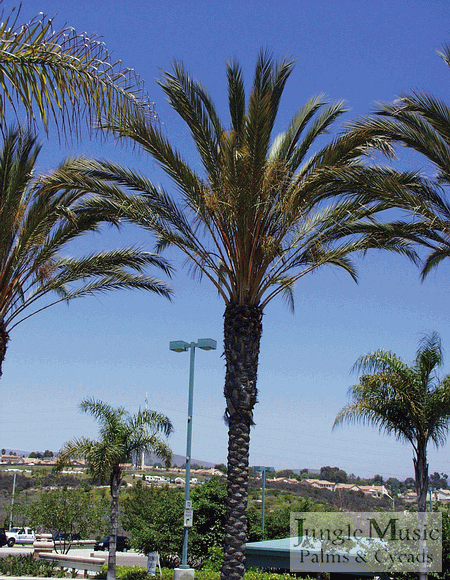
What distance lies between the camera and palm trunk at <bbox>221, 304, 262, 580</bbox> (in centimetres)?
1162

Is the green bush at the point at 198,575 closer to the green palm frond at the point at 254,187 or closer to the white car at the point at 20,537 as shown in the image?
the green palm frond at the point at 254,187

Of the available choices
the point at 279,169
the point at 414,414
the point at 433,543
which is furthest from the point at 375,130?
the point at 433,543

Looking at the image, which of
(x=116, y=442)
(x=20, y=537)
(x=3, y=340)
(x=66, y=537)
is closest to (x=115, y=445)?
(x=116, y=442)

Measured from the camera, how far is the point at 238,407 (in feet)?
39.7

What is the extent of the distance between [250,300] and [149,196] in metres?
2.96

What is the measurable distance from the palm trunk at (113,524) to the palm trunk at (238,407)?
10135mm

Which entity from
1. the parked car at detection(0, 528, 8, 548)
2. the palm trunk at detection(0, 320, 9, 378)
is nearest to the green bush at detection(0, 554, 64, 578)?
the palm trunk at detection(0, 320, 9, 378)

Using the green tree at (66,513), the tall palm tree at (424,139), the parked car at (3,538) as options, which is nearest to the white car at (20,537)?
the parked car at (3,538)

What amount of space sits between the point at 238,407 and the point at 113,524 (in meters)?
11.3

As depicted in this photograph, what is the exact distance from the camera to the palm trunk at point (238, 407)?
457 inches

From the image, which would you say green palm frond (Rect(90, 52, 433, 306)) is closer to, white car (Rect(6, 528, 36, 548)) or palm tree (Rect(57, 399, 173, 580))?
palm tree (Rect(57, 399, 173, 580))

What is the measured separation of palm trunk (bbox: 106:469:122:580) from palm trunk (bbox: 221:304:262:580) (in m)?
10.1

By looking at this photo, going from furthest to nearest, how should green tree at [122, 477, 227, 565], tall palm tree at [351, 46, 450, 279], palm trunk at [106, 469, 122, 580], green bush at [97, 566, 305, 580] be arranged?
green tree at [122, 477, 227, 565]
palm trunk at [106, 469, 122, 580]
green bush at [97, 566, 305, 580]
tall palm tree at [351, 46, 450, 279]

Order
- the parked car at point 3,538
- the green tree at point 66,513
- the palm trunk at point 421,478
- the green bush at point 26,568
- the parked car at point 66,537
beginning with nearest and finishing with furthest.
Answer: the palm trunk at point 421,478
the green bush at point 26,568
the green tree at point 66,513
the parked car at point 66,537
the parked car at point 3,538
